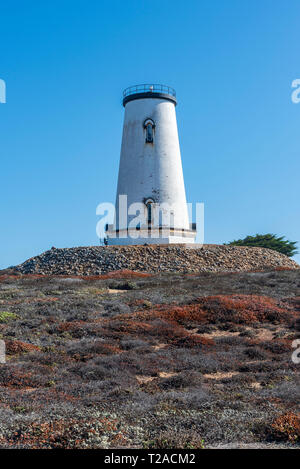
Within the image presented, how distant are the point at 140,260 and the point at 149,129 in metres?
12.4

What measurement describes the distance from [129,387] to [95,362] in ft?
7.50

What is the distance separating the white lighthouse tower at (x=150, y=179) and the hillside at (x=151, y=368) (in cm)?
1411

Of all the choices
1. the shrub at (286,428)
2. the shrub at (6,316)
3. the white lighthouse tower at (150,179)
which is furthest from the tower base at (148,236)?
the shrub at (286,428)

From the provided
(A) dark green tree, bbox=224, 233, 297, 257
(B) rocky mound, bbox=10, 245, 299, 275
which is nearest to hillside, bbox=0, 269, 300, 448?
(B) rocky mound, bbox=10, 245, 299, 275

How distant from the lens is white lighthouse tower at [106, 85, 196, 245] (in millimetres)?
42250

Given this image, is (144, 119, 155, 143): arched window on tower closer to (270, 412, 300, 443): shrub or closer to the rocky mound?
the rocky mound

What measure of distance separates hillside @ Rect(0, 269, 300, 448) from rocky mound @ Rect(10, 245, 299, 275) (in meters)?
8.97

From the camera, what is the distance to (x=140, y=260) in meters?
38.3

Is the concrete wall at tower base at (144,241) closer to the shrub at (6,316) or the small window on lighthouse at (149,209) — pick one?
the small window on lighthouse at (149,209)

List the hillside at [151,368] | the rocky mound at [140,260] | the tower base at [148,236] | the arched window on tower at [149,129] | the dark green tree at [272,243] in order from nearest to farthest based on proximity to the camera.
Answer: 1. the hillside at [151,368]
2. the rocky mound at [140,260]
3. the tower base at [148,236]
4. the arched window on tower at [149,129]
5. the dark green tree at [272,243]

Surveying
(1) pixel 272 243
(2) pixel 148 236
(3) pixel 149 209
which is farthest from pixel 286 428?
(1) pixel 272 243

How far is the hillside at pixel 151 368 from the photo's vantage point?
9.20m
